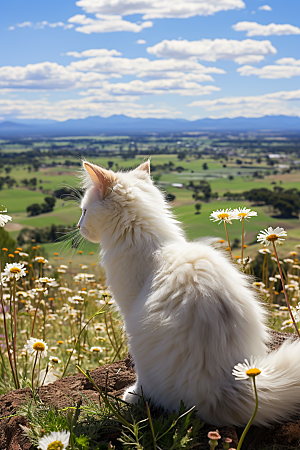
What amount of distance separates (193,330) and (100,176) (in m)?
1.40

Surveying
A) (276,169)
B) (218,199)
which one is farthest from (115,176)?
(276,169)

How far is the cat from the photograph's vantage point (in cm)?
218

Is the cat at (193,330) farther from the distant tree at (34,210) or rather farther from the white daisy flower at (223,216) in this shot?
the distant tree at (34,210)

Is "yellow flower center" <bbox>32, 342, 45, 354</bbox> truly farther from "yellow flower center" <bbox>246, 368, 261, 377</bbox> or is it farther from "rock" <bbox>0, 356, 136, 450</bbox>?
"yellow flower center" <bbox>246, 368, 261, 377</bbox>

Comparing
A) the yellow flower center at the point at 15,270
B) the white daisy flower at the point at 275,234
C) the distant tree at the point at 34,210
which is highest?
the white daisy flower at the point at 275,234

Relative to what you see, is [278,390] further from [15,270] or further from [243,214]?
[15,270]

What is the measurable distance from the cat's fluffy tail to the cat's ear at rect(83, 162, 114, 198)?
1.71 metres

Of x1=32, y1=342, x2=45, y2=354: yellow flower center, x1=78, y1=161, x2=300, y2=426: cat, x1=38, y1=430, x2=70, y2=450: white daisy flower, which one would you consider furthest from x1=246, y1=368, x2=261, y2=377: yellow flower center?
x1=32, y1=342, x2=45, y2=354: yellow flower center

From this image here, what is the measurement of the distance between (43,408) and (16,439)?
Result: 0.23 m

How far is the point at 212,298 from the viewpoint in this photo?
2.26m

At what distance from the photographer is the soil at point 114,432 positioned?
2121 millimetres

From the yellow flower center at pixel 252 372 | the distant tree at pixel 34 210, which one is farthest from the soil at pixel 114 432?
the distant tree at pixel 34 210

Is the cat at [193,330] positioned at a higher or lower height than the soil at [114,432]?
higher

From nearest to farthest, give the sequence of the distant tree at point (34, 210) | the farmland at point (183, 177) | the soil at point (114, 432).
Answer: the soil at point (114, 432) < the farmland at point (183, 177) < the distant tree at point (34, 210)
